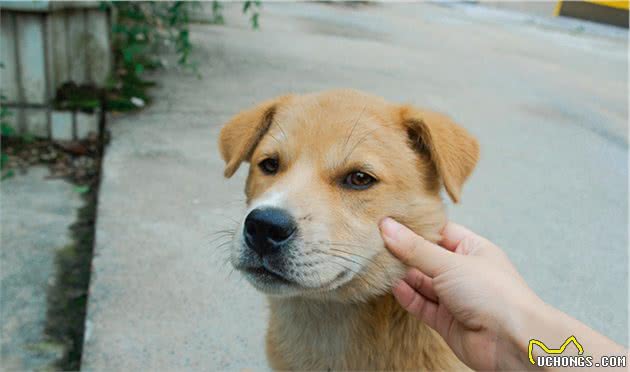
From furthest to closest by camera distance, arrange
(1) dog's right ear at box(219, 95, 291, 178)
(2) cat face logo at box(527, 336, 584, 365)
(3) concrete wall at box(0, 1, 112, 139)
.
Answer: (3) concrete wall at box(0, 1, 112, 139) < (1) dog's right ear at box(219, 95, 291, 178) < (2) cat face logo at box(527, 336, 584, 365)

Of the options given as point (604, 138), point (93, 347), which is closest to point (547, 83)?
point (604, 138)

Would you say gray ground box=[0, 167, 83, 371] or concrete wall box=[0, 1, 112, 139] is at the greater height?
concrete wall box=[0, 1, 112, 139]

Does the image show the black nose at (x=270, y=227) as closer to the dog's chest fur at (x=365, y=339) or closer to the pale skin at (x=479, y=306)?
the pale skin at (x=479, y=306)

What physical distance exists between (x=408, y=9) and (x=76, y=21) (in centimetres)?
1207

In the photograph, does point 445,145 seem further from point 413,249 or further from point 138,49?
point 138,49

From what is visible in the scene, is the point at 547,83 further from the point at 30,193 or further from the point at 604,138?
the point at 30,193

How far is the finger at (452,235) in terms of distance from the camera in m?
2.83

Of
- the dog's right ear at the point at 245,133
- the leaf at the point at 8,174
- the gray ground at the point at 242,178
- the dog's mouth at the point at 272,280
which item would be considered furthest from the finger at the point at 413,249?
the leaf at the point at 8,174

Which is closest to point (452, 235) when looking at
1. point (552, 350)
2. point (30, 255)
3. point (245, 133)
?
point (552, 350)

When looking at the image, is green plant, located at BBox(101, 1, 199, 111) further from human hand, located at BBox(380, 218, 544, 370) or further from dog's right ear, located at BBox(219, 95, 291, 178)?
human hand, located at BBox(380, 218, 544, 370)

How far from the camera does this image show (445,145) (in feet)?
8.95

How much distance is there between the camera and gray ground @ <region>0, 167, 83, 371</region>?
3553mm

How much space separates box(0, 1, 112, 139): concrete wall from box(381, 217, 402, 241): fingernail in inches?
167

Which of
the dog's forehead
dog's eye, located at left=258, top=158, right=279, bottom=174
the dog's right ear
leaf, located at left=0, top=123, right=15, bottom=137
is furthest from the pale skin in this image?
leaf, located at left=0, top=123, right=15, bottom=137
